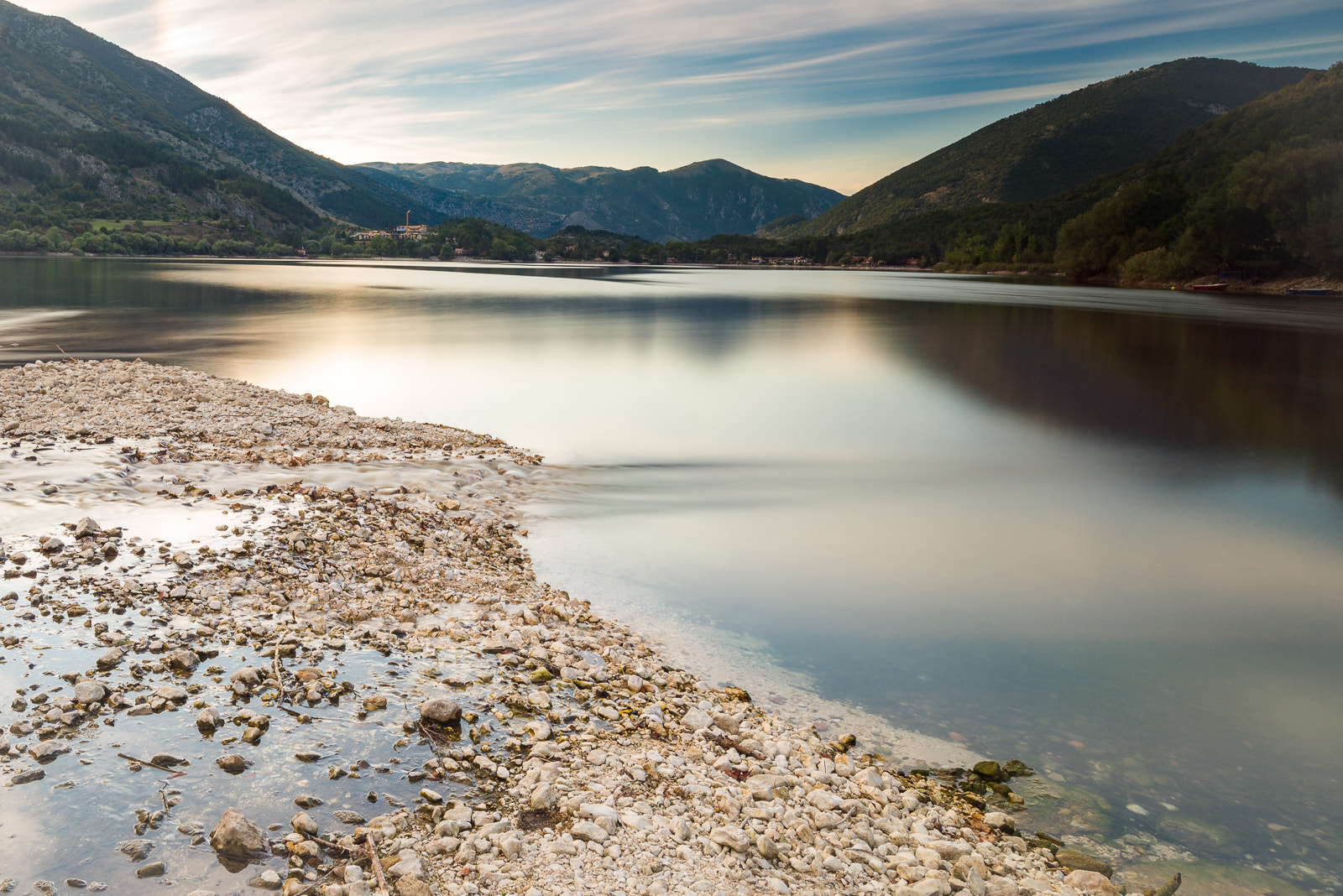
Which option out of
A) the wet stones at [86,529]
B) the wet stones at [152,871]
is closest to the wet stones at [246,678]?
the wet stones at [152,871]

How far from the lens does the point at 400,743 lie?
15.3 ft

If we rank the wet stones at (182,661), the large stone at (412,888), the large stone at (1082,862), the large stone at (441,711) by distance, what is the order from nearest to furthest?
the large stone at (412,888) → the large stone at (1082,862) → the large stone at (441,711) → the wet stones at (182,661)

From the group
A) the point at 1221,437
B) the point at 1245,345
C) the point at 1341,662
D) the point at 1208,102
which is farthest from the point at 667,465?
the point at 1208,102

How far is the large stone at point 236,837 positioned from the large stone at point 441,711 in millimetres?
1261

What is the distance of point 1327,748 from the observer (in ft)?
18.6

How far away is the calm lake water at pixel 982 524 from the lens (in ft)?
18.7

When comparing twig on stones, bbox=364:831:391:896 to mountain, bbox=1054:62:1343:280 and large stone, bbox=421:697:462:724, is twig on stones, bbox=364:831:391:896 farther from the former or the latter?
mountain, bbox=1054:62:1343:280

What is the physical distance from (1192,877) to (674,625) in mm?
4145

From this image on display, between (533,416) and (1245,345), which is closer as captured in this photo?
(533,416)

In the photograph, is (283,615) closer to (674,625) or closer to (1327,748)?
(674,625)

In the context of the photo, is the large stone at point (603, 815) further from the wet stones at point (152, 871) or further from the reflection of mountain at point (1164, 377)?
the reflection of mountain at point (1164, 377)

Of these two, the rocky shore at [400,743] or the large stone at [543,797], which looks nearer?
the rocky shore at [400,743]

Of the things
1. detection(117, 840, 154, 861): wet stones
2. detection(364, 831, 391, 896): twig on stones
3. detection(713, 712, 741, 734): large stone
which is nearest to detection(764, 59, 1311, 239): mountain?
detection(713, 712, 741, 734): large stone

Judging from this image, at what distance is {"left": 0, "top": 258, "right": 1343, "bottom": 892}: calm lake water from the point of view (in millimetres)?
5707
